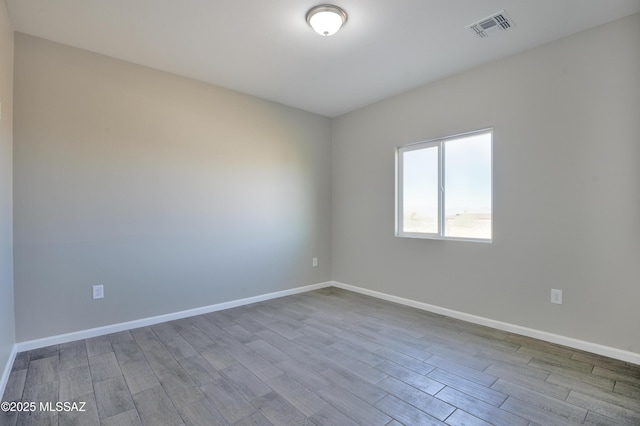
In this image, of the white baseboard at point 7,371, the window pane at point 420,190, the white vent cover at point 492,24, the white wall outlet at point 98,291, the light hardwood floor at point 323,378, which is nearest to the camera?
the light hardwood floor at point 323,378

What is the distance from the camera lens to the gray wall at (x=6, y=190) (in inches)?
81.8

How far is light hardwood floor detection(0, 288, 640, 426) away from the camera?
1697mm

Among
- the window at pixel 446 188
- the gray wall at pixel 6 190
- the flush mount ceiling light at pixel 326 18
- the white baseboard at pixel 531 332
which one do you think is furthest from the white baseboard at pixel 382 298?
the flush mount ceiling light at pixel 326 18

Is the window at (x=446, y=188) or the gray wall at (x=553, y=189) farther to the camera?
the window at (x=446, y=188)

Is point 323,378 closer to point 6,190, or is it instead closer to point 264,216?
point 264,216

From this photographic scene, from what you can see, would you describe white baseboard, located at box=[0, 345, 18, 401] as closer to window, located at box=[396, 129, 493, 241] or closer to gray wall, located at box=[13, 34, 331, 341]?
gray wall, located at box=[13, 34, 331, 341]

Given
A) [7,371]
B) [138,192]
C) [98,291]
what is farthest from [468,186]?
[7,371]

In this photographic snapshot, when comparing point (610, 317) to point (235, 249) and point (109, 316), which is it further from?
point (109, 316)

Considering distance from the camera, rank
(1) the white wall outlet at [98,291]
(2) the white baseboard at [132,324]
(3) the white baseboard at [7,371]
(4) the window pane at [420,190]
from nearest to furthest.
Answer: (3) the white baseboard at [7,371], (2) the white baseboard at [132,324], (1) the white wall outlet at [98,291], (4) the window pane at [420,190]

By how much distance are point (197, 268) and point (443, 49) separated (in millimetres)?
3288

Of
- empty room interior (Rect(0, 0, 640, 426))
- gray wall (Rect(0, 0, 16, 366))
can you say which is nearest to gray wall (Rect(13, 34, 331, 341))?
empty room interior (Rect(0, 0, 640, 426))

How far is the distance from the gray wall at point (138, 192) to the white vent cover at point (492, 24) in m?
2.44

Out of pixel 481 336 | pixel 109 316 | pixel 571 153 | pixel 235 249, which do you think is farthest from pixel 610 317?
pixel 109 316

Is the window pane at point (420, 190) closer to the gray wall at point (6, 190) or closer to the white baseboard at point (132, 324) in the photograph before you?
the white baseboard at point (132, 324)
